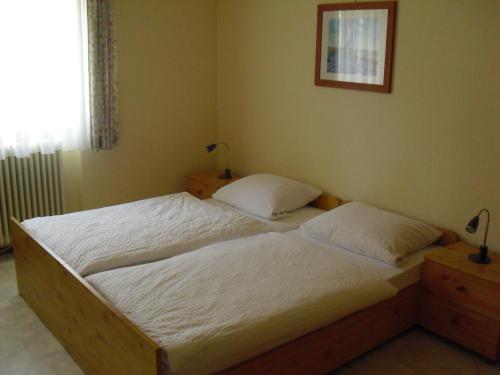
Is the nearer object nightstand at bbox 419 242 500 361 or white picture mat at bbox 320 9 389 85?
nightstand at bbox 419 242 500 361

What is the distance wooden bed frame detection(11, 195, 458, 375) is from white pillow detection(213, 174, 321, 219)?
39.5 inches

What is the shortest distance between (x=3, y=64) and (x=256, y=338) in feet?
8.38

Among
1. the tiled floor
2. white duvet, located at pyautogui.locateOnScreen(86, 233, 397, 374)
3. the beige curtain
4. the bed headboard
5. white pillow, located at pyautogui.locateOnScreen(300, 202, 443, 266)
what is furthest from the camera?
the beige curtain

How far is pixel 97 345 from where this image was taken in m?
2.37

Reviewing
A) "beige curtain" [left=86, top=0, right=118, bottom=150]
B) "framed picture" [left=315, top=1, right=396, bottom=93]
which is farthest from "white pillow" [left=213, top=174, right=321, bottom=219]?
"beige curtain" [left=86, top=0, right=118, bottom=150]

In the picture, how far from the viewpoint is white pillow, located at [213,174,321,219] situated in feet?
11.7

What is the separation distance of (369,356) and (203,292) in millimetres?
955

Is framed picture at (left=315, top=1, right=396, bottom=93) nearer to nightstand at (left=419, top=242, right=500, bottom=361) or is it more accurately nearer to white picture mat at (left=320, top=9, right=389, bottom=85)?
white picture mat at (left=320, top=9, right=389, bottom=85)

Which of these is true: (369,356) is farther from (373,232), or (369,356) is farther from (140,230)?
(140,230)

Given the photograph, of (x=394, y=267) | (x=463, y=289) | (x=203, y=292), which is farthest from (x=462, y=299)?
(x=203, y=292)

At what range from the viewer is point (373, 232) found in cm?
297

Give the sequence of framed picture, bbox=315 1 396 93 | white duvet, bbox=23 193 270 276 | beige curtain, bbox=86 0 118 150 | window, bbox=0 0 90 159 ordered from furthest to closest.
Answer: beige curtain, bbox=86 0 118 150 → window, bbox=0 0 90 159 → framed picture, bbox=315 1 396 93 → white duvet, bbox=23 193 270 276

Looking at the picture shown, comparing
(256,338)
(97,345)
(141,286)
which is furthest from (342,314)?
(97,345)

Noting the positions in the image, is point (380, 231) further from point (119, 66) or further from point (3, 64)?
point (3, 64)
